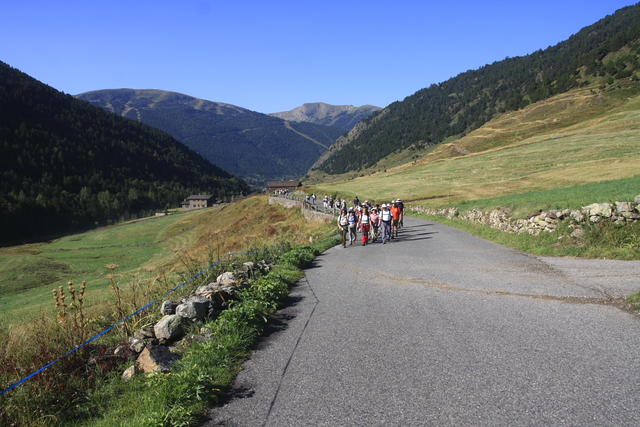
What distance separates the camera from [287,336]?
21.2 feet

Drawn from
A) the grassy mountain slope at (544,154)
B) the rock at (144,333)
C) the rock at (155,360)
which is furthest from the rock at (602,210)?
the grassy mountain slope at (544,154)

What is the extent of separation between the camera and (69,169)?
481ft

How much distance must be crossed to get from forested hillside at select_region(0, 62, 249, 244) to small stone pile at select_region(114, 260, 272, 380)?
111213 mm

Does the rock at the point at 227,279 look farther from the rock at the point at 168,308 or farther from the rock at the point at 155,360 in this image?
the rock at the point at 155,360

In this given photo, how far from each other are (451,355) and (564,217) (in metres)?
11.5

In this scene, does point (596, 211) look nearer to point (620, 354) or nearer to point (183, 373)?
point (620, 354)

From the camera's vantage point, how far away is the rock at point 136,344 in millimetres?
→ 6054

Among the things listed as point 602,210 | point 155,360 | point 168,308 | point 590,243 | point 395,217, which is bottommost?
point 155,360

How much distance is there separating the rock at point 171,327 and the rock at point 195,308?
12 centimetres

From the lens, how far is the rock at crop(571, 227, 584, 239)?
42.3 ft

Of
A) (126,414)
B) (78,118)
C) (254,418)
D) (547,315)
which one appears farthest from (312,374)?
(78,118)

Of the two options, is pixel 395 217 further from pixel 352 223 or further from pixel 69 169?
pixel 69 169

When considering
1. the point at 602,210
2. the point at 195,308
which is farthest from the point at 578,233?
the point at 195,308

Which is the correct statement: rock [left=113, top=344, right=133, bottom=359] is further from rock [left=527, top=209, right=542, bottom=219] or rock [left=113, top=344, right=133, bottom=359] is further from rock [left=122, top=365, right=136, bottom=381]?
rock [left=527, top=209, right=542, bottom=219]
